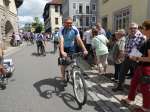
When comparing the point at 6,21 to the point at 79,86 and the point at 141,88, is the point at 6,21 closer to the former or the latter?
the point at 79,86

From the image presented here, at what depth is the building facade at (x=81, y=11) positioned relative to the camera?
62719 millimetres

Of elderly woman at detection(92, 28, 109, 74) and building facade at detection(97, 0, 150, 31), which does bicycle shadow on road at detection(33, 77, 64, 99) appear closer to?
elderly woman at detection(92, 28, 109, 74)

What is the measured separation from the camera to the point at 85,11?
209 ft

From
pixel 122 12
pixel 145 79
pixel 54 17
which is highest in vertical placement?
pixel 54 17

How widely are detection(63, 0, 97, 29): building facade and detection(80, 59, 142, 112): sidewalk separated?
53.6m

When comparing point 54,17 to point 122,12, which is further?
point 54,17

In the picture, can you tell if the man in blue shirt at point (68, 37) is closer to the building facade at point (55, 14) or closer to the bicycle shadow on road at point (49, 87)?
the bicycle shadow on road at point (49, 87)

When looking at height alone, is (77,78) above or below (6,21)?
below

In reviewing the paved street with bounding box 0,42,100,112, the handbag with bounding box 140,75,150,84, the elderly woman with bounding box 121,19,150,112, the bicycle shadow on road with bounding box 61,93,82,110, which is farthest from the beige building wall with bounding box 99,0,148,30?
the handbag with bounding box 140,75,150,84

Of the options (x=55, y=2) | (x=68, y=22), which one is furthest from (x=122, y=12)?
(x=55, y=2)

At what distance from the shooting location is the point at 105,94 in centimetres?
720

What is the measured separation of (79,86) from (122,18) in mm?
12544

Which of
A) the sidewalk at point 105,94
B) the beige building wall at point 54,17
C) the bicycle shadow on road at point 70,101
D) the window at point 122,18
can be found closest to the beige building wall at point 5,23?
the window at point 122,18

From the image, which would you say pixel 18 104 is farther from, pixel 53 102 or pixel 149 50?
pixel 149 50
